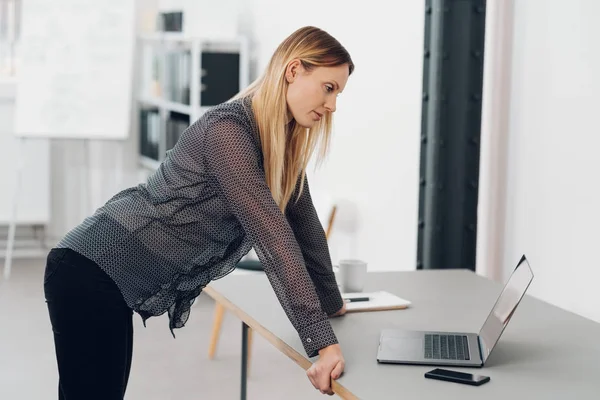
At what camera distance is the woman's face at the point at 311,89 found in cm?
179

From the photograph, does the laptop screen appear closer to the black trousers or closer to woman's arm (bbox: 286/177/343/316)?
woman's arm (bbox: 286/177/343/316)

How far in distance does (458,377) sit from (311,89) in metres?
0.62

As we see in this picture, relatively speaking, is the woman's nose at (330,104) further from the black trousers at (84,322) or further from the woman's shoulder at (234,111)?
the black trousers at (84,322)

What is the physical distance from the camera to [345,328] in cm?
199

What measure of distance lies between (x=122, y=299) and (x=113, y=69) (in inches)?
152

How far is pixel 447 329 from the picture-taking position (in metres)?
Answer: 2.00

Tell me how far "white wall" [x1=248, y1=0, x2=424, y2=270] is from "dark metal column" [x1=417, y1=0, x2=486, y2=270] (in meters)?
0.51

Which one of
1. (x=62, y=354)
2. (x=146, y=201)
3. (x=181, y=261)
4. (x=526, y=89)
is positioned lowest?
(x=62, y=354)

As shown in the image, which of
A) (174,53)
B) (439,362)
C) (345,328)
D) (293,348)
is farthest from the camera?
(174,53)

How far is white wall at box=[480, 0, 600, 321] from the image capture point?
100 inches

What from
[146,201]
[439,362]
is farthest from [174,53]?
[439,362]

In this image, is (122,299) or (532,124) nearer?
(122,299)

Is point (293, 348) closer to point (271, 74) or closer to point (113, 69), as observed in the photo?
point (271, 74)

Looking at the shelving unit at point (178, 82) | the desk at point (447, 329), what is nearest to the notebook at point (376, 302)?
the desk at point (447, 329)
